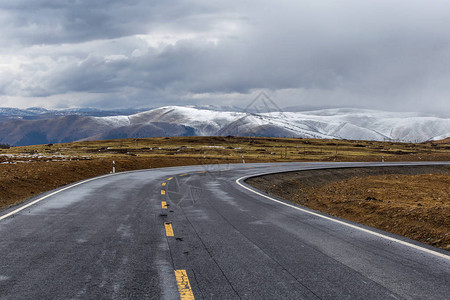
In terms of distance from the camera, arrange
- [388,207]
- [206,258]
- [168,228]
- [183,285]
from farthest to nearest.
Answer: [388,207] → [168,228] → [206,258] → [183,285]

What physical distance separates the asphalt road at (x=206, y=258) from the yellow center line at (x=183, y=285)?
0.01m

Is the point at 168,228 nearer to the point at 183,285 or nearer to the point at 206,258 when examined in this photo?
the point at 206,258

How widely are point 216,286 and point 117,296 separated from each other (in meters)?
1.23

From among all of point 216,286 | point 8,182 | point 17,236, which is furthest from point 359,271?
point 8,182

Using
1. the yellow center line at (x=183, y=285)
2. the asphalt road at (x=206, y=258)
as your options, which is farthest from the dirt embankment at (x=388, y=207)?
the yellow center line at (x=183, y=285)

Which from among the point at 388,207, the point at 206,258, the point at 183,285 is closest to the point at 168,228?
the point at 206,258

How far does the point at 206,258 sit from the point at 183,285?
130 cm

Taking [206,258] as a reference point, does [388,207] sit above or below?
below

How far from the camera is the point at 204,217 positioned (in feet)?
33.8

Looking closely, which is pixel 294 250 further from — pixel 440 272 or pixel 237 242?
pixel 440 272

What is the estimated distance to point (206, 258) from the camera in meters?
6.23

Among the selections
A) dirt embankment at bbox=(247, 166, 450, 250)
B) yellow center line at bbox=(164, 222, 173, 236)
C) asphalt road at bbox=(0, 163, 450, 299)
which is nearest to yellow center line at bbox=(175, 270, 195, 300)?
asphalt road at bbox=(0, 163, 450, 299)

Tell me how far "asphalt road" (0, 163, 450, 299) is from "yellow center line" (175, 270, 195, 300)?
0.05 ft

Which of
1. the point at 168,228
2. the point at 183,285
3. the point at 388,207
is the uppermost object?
the point at 183,285
